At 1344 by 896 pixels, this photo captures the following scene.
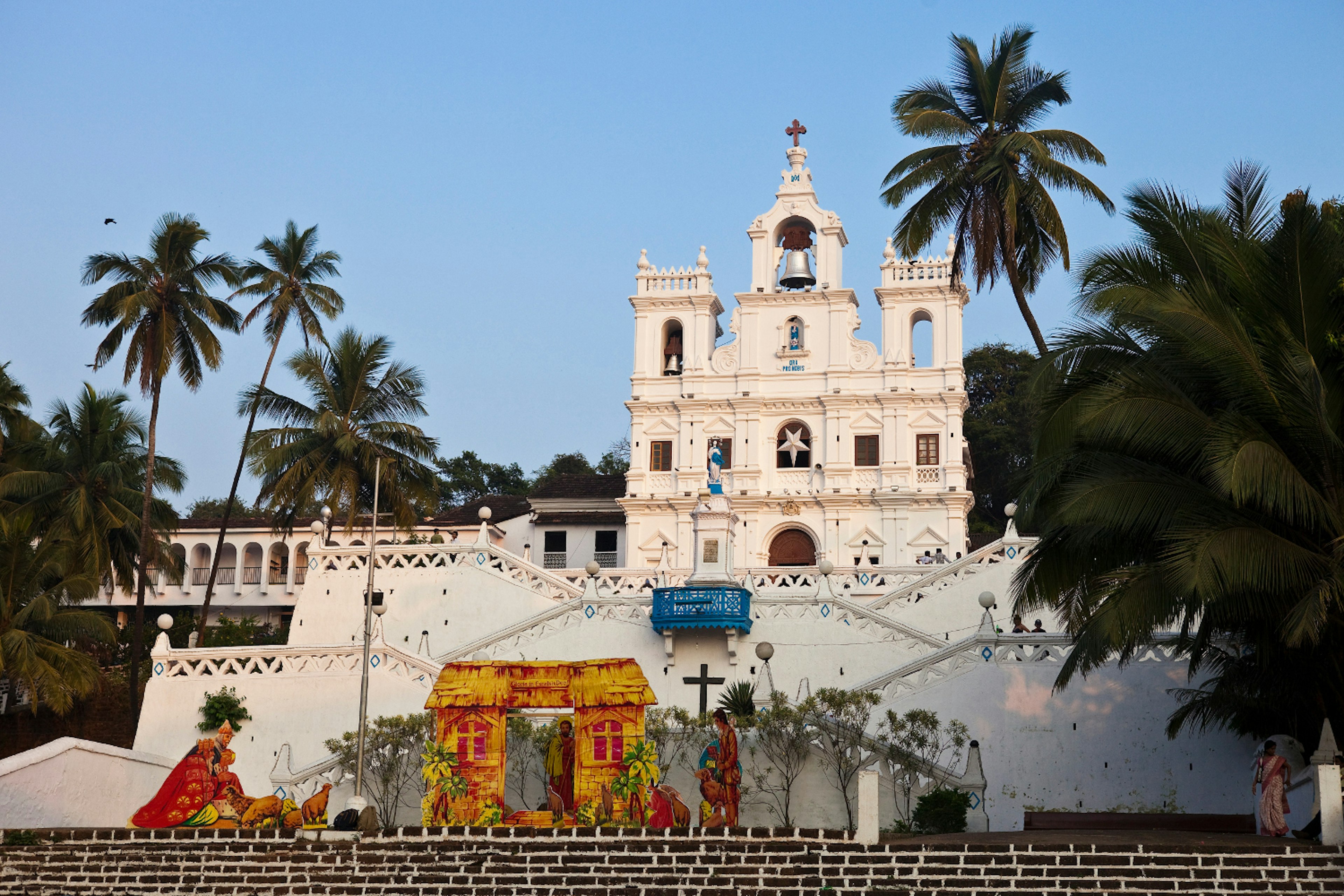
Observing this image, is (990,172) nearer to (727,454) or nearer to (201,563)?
(727,454)

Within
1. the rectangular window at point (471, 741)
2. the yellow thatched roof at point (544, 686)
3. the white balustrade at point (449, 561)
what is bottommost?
the rectangular window at point (471, 741)

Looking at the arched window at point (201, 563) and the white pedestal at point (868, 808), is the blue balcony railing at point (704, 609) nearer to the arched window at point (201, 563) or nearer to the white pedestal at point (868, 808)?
the white pedestal at point (868, 808)

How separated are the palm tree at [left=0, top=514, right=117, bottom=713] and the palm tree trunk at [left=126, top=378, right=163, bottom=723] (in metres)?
1.39

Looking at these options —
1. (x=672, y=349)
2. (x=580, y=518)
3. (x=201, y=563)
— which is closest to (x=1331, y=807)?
(x=672, y=349)

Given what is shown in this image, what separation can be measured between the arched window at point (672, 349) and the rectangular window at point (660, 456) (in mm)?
2311

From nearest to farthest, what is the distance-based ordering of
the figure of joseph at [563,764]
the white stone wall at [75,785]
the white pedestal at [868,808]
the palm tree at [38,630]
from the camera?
the white pedestal at [868,808], the figure of joseph at [563,764], the white stone wall at [75,785], the palm tree at [38,630]

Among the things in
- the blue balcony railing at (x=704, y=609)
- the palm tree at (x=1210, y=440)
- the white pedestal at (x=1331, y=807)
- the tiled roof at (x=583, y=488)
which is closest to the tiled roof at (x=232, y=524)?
the tiled roof at (x=583, y=488)

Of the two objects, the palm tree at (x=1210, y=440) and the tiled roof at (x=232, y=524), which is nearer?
the palm tree at (x=1210, y=440)

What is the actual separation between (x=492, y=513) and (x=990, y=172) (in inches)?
1042

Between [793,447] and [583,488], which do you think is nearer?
[793,447]

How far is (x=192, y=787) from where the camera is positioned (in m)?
21.4

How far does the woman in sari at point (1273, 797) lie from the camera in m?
19.7

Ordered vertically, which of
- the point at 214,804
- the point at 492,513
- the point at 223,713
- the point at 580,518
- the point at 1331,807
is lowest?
the point at 214,804

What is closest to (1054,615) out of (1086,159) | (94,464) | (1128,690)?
(1128,690)
